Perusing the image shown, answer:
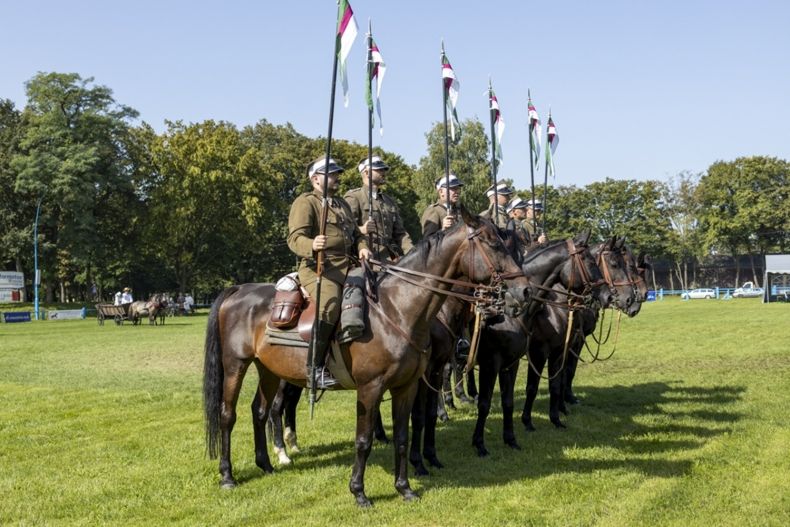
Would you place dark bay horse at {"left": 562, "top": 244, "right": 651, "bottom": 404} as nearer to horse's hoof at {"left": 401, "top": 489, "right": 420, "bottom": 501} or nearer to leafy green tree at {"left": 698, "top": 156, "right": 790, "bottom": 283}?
horse's hoof at {"left": 401, "top": 489, "right": 420, "bottom": 501}

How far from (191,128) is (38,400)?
167ft

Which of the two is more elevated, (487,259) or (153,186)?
(153,186)

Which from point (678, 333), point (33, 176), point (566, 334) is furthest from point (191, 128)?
point (566, 334)

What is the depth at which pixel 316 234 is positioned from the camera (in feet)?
27.0

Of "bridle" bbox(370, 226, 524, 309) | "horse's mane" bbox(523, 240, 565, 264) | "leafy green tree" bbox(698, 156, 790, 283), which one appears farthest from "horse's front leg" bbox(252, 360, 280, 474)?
"leafy green tree" bbox(698, 156, 790, 283)

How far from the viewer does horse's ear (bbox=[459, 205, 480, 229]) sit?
294 inches

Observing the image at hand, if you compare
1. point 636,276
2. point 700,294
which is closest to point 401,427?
point 636,276

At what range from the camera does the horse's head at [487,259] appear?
7332mm

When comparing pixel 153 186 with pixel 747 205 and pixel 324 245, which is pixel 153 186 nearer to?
pixel 324 245

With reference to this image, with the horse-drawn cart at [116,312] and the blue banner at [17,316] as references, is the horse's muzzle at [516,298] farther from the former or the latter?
the blue banner at [17,316]

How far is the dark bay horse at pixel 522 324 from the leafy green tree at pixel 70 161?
53847 millimetres

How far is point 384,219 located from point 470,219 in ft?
10.7

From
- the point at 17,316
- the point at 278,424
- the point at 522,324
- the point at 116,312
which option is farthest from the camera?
the point at 17,316

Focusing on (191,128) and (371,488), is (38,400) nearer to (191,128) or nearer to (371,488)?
(371,488)
